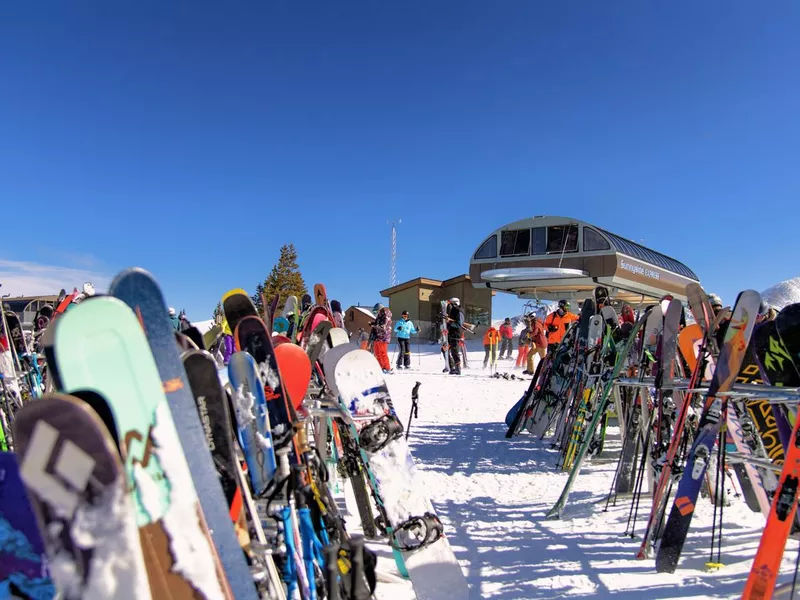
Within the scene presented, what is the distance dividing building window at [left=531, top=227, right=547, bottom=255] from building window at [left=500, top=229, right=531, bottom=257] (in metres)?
0.19

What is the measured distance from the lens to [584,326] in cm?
571

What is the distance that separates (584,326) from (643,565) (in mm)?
3243

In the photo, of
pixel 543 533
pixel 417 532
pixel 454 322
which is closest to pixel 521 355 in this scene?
pixel 454 322

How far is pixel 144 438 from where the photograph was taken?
107 cm

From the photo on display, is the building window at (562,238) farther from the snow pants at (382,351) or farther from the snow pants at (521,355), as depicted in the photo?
the snow pants at (382,351)

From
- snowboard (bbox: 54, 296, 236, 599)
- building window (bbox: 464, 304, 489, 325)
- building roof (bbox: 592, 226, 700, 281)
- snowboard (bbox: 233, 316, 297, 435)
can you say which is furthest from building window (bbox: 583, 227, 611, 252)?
snowboard (bbox: 54, 296, 236, 599)

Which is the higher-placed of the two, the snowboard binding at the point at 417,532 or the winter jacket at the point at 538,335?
the winter jacket at the point at 538,335

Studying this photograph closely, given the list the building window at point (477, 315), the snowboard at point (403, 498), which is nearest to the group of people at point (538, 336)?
the snowboard at point (403, 498)

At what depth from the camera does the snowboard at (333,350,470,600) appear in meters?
2.37

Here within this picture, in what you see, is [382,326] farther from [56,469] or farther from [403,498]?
[56,469]

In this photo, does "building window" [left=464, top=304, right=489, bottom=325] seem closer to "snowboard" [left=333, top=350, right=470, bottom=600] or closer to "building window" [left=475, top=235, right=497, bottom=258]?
"building window" [left=475, top=235, right=497, bottom=258]

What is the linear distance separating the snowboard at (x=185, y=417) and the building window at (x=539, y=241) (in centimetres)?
1810

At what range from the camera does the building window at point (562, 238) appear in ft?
58.5

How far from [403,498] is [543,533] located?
1416 millimetres
